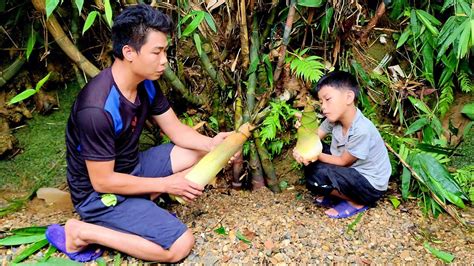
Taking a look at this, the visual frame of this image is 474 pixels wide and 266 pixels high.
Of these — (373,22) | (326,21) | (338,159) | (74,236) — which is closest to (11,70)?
(74,236)

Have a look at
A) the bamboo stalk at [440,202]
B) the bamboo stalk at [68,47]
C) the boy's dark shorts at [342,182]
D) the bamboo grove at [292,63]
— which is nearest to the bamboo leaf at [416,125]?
the bamboo grove at [292,63]

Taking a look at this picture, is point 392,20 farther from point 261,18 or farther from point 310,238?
point 310,238

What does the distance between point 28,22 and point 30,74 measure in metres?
0.38

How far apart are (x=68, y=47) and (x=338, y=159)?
173cm

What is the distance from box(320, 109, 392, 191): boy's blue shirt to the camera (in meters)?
2.78

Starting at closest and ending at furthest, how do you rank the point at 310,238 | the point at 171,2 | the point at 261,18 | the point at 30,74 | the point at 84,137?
the point at 84,137 < the point at 310,238 < the point at 171,2 < the point at 261,18 < the point at 30,74

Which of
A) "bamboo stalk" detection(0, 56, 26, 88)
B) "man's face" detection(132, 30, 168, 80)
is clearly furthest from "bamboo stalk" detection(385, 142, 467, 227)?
"bamboo stalk" detection(0, 56, 26, 88)

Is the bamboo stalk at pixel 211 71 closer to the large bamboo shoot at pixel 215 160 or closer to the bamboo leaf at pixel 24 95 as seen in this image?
the large bamboo shoot at pixel 215 160

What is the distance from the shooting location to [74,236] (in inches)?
97.9

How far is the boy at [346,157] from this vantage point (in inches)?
109

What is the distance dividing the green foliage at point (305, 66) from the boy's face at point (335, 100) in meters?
0.32

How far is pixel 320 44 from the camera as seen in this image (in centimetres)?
340

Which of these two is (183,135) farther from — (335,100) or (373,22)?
(373,22)

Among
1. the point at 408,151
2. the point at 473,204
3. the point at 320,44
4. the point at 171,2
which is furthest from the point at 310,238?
the point at 171,2
